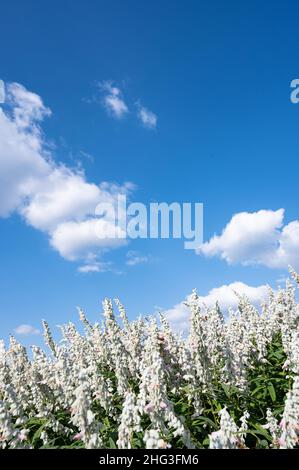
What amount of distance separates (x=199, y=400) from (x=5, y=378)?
5.11m

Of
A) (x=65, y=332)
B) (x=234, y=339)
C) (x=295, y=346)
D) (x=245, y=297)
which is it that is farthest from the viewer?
(x=245, y=297)

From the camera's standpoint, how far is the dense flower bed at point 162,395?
24.5 feet

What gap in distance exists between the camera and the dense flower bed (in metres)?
7.48

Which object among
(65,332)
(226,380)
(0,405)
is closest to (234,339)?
(226,380)

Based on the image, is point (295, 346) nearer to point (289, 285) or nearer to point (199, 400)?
point (199, 400)

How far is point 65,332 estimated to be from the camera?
19.5 meters

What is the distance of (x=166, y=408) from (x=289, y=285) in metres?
13.5

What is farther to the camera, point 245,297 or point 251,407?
point 245,297

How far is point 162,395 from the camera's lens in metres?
7.76
